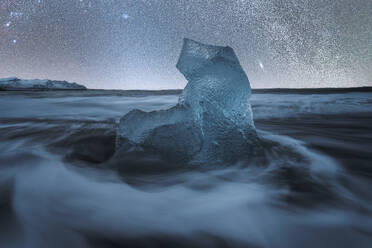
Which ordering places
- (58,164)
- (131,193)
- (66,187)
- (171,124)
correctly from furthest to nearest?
(58,164) → (171,124) → (66,187) → (131,193)

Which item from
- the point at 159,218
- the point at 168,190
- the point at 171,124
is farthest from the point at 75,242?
the point at 171,124

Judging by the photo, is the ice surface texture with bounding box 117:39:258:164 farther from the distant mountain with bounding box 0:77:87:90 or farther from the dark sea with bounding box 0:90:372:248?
the distant mountain with bounding box 0:77:87:90

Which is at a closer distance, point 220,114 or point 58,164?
point 220,114

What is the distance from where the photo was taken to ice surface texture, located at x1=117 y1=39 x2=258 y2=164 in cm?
171

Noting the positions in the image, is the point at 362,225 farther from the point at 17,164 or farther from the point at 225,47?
the point at 17,164

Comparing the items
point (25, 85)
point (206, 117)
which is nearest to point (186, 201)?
point (206, 117)

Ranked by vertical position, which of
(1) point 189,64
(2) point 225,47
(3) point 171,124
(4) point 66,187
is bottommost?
(4) point 66,187

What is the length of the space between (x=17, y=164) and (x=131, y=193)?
1325mm

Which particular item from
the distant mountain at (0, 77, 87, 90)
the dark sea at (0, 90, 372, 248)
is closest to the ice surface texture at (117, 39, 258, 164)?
the dark sea at (0, 90, 372, 248)

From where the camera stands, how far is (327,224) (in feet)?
3.52

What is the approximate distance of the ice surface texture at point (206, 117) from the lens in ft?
5.61

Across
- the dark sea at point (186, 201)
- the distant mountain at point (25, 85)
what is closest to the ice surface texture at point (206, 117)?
the dark sea at point (186, 201)

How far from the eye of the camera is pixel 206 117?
171 centimetres

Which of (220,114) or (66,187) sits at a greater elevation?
(220,114)
